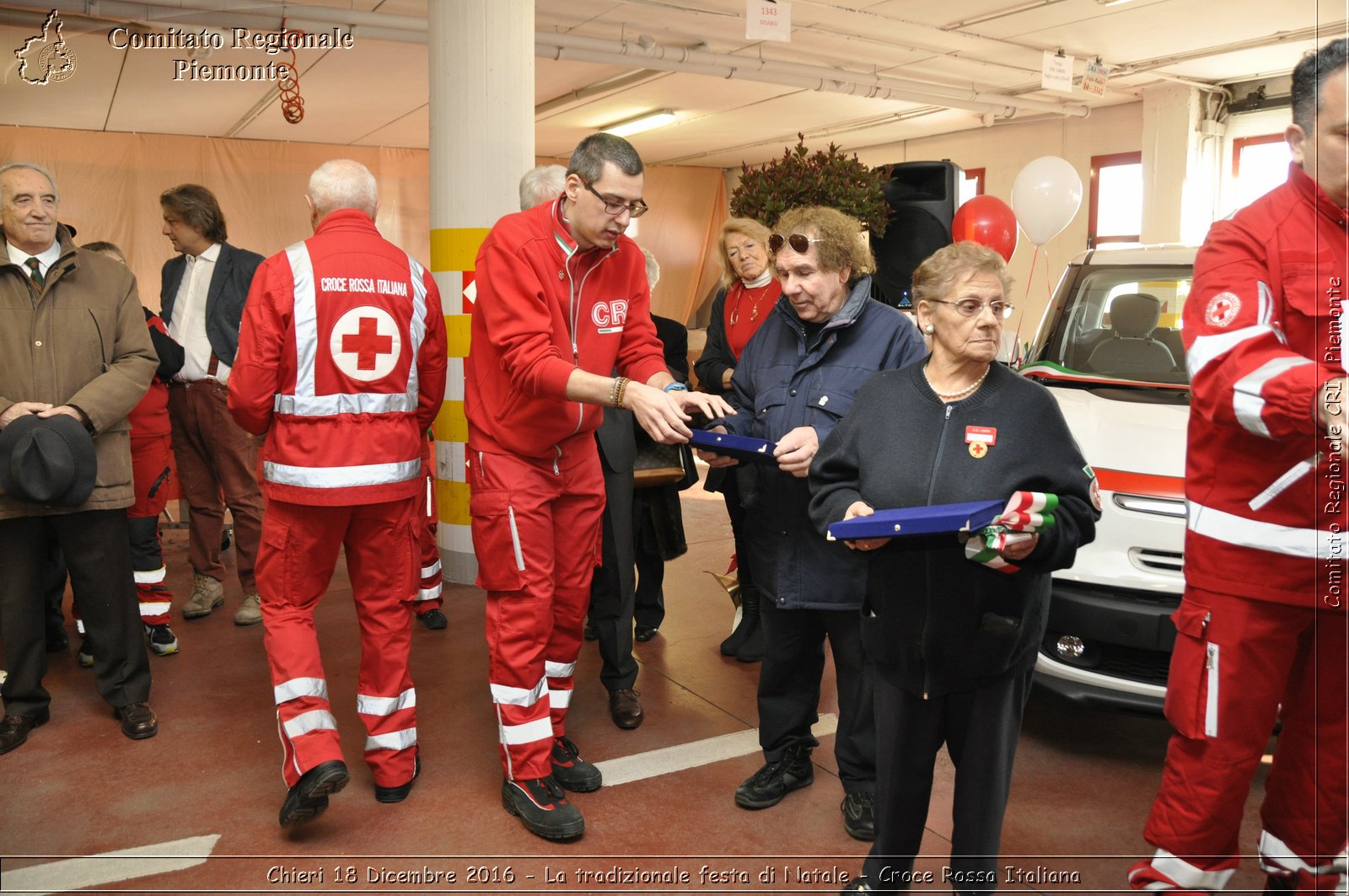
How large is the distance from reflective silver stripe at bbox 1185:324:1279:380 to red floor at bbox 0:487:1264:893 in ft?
5.23

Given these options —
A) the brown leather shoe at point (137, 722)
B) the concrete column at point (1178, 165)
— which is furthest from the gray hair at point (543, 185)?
the concrete column at point (1178, 165)

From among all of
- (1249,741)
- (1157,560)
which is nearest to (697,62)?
(1157,560)

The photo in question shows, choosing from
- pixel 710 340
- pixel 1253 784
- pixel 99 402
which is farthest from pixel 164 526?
pixel 1253 784

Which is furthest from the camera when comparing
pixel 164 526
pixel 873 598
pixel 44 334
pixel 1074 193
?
pixel 1074 193

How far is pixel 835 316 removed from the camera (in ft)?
9.96

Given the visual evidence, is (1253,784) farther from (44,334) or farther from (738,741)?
(44,334)

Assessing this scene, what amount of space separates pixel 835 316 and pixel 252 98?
1063 cm

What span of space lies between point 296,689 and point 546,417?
118 centimetres

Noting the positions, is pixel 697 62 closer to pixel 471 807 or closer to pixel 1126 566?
pixel 1126 566

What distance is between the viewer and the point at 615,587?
13.1ft

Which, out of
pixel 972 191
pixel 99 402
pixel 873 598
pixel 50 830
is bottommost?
pixel 50 830

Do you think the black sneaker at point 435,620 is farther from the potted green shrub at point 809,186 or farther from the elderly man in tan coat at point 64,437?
the potted green shrub at point 809,186

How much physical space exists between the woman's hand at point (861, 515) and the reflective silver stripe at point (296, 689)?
186cm

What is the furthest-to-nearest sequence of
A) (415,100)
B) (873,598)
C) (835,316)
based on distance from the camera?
(415,100), (835,316), (873,598)
